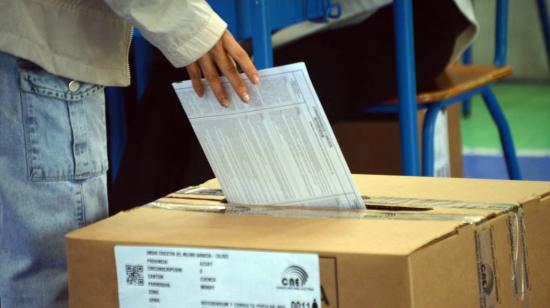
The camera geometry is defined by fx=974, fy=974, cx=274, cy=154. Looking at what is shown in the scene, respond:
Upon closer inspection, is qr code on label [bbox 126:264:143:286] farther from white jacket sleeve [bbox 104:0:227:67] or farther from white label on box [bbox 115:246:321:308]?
white jacket sleeve [bbox 104:0:227:67]

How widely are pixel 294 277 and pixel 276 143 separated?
210 millimetres

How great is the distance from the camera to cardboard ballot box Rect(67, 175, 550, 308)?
103cm

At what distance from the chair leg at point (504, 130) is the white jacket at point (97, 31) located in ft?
5.21

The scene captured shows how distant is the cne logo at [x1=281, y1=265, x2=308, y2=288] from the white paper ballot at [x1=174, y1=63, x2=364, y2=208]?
183mm

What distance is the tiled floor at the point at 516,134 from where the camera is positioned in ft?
11.9

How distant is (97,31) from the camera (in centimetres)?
130

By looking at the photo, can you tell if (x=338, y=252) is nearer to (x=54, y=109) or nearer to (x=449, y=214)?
(x=449, y=214)

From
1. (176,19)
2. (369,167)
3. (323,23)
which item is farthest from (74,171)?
(369,167)

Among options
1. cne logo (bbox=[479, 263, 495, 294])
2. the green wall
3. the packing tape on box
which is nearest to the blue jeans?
the packing tape on box

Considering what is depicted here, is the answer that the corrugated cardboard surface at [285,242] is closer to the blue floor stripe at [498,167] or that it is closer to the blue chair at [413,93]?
the blue chair at [413,93]

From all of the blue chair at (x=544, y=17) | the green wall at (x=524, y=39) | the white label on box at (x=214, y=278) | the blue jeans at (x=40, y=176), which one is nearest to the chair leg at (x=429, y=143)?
the blue jeans at (x=40, y=176)

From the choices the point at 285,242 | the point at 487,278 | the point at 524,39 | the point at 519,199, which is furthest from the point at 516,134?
the point at 285,242

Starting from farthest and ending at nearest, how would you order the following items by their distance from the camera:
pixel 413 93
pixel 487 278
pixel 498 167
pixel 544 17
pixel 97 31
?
1. pixel 544 17
2. pixel 498 167
3. pixel 413 93
4. pixel 97 31
5. pixel 487 278

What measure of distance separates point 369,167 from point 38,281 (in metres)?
1.65
